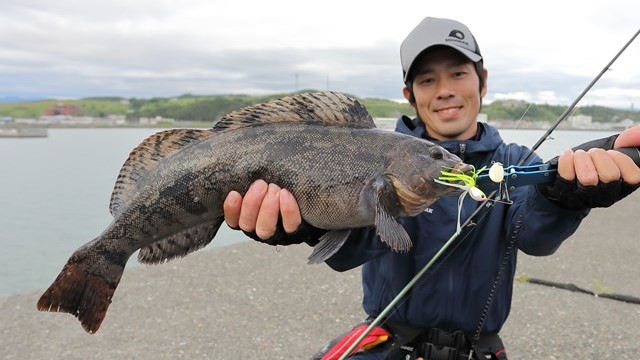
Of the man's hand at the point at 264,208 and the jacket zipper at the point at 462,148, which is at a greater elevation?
the jacket zipper at the point at 462,148

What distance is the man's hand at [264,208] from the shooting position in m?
3.10

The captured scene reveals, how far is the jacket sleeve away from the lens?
3.03 meters

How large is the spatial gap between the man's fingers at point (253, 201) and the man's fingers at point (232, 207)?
3 centimetres

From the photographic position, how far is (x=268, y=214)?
3.11m

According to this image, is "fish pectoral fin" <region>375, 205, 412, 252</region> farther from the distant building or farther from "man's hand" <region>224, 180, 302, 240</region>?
the distant building

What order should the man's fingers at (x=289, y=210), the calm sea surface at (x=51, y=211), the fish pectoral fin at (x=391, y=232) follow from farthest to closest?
the calm sea surface at (x=51, y=211), the man's fingers at (x=289, y=210), the fish pectoral fin at (x=391, y=232)

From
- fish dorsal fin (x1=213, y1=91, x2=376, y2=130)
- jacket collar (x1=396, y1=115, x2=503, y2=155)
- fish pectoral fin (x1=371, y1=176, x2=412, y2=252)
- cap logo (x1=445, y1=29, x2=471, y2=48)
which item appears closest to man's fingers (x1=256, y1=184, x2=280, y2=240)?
fish dorsal fin (x1=213, y1=91, x2=376, y2=130)

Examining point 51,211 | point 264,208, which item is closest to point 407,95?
point 264,208

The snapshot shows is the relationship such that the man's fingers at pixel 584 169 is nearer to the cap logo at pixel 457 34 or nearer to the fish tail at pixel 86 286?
the cap logo at pixel 457 34

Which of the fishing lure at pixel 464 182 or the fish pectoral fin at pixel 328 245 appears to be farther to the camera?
the fish pectoral fin at pixel 328 245

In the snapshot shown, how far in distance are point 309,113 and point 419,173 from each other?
0.83m

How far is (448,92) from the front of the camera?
387 cm

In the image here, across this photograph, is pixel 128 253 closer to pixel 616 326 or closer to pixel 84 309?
pixel 84 309

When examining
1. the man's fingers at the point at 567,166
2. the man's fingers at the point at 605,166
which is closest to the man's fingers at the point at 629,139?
the man's fingers at the point at 605,166
